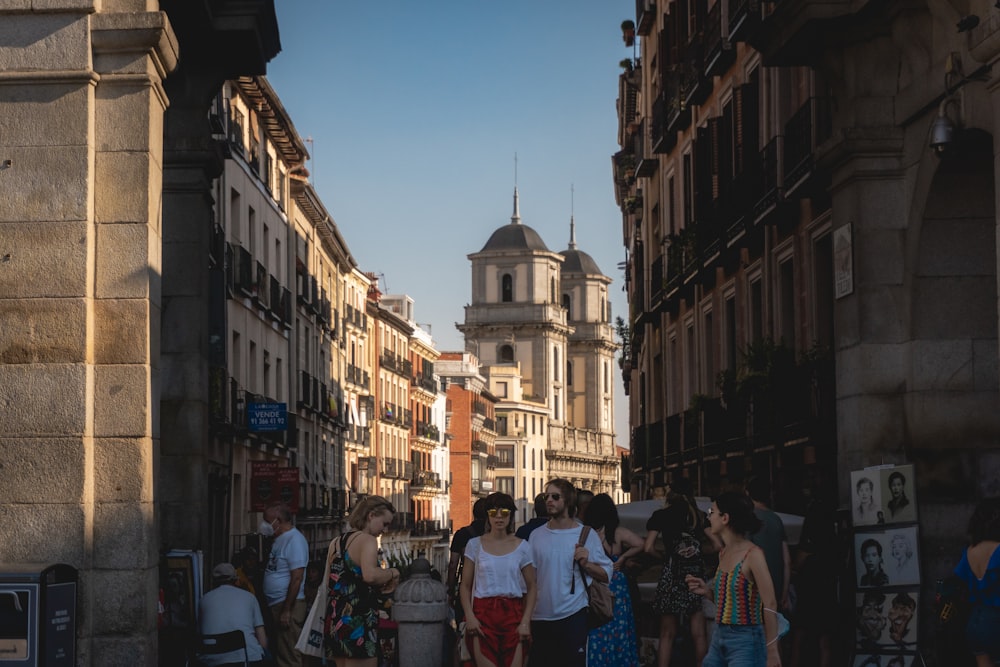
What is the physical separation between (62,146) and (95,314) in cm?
121

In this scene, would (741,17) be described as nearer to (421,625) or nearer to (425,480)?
(421,625)

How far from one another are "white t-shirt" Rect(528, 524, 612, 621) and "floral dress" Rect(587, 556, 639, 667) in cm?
113

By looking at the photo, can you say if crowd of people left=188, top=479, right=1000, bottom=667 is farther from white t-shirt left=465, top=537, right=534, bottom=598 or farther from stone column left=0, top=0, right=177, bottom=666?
stone column left=0, top=0, right=177, bottom=666

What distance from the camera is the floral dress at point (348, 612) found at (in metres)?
13.3

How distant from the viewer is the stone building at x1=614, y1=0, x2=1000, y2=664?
16.9 m

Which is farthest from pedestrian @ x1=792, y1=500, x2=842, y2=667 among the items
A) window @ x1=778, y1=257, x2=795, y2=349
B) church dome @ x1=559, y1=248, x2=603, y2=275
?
church dome @ x1=559, y1=248, x2=603, y2=275

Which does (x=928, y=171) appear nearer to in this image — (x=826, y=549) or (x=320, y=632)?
(x=826, y=549)

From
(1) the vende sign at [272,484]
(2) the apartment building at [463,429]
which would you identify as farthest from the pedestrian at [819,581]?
(2) the apartment building at [463,429]

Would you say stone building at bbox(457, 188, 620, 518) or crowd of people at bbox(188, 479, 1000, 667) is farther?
stone building at bbox(457, 188, 620, 518)

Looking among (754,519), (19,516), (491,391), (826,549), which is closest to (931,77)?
(826,549)

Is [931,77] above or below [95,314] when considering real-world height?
above

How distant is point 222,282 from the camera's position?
66.0ft

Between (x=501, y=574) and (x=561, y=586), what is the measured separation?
611mm

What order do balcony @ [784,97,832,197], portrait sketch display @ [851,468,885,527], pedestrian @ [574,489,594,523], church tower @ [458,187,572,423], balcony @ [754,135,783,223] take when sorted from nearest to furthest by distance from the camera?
pedestrian @ [574,489,594,523] < portrait sketch display @ [851,468,885,527] < balcony @ [784,97,832,197] < balcony @ [754,135,783,223] < church tower @ [458,187,572,423]
